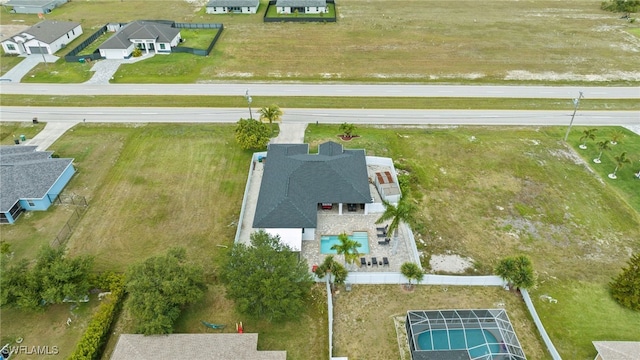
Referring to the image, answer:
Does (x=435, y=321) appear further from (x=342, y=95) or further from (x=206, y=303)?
(x=342, y=95)

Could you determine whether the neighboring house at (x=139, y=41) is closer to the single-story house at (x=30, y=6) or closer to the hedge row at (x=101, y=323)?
the single-story house at (x=30, y=6)

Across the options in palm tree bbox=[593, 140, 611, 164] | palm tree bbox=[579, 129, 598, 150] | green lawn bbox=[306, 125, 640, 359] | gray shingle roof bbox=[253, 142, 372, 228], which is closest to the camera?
green lawn bbox=[306, 125, 640, 359]

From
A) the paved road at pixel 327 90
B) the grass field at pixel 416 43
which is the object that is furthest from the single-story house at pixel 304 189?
the grass field at pixel 416 43

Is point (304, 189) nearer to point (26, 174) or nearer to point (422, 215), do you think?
point (422, 215)

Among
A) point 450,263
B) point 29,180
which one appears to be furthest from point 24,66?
point 450,263

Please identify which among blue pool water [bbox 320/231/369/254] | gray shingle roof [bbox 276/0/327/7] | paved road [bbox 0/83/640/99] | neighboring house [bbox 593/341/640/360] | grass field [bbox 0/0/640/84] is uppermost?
gray shingle roof [bbox 276/0/327/7]

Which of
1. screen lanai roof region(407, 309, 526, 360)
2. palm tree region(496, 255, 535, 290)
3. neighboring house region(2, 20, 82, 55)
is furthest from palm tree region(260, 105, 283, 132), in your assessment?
neighboring house region(2, 20, 82, 55)

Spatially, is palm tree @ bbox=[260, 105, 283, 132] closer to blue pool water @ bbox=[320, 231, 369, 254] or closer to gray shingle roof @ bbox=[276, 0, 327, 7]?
blue pool water @ bbox=[320, 231, 369, 254]

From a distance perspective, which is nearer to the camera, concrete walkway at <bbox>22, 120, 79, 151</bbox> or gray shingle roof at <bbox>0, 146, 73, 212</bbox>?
gray shingle roof at <bbox>0, 146, 73, 212</bbox>
